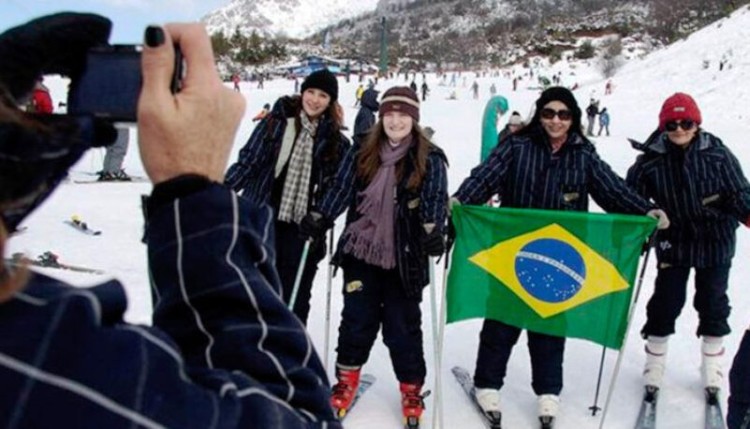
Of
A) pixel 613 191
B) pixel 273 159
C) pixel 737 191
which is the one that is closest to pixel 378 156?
pixel 273 159

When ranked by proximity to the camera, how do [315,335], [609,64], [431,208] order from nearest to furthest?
[431,208]
[315,335]
[609,64]

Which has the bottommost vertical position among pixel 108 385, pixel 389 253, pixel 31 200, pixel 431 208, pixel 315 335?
pixel 315 335

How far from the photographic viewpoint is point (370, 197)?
3.60 meters

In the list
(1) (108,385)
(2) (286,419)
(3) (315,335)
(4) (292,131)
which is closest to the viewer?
(1) (108,385)

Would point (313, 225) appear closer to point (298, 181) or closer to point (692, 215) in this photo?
point (298, 181)

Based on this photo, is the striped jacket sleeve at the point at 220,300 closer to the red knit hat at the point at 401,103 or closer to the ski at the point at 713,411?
the red knit hat at the point at 401,103

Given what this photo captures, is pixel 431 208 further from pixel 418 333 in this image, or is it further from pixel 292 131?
pixel 292 131

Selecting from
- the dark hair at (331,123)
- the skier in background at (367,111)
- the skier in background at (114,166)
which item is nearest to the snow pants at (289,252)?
the dark hair at (331,123)

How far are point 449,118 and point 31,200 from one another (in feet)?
81.9

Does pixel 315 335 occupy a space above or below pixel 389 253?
below

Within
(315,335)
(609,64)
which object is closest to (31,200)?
(315,335)

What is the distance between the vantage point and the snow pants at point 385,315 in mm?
3658

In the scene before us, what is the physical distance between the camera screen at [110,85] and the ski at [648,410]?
360cm

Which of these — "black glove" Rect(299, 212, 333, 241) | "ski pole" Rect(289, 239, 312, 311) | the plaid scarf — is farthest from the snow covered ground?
the plaid scarf
